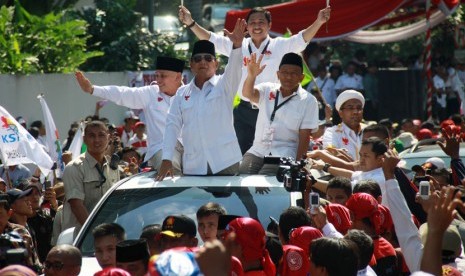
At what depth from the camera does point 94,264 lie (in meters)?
8.11

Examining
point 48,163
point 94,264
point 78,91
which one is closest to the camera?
point 94,264

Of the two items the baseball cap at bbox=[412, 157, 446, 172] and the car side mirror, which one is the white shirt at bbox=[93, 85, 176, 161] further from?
the car side mirror

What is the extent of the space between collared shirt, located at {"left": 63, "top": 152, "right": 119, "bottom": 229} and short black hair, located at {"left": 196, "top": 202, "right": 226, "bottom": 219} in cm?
217

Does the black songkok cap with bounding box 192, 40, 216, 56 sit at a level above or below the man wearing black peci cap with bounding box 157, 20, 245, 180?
above

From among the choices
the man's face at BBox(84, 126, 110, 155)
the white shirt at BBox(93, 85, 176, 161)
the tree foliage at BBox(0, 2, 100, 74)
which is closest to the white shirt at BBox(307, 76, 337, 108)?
the tree foliage at BBox(0, 2, 100, 74)

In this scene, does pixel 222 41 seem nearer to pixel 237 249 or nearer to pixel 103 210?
pixel 103 210

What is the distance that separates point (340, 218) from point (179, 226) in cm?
123

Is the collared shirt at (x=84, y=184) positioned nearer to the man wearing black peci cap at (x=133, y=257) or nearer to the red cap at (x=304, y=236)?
the red cap at (x=304, y=236)

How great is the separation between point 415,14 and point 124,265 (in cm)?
2254

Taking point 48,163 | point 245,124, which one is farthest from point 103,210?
point 48,163

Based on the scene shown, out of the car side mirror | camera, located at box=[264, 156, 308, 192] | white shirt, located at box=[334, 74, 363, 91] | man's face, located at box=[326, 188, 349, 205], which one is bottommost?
white shirt, located at box=[334, 74, 363, 91]

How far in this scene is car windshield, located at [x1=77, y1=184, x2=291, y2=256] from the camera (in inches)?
336

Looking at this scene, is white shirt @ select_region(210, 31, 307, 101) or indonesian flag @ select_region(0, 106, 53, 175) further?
indonesian flag @ select_region(0, 106, 53, 175)

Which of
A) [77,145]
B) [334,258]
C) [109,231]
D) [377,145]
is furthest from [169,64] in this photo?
[334,258]
